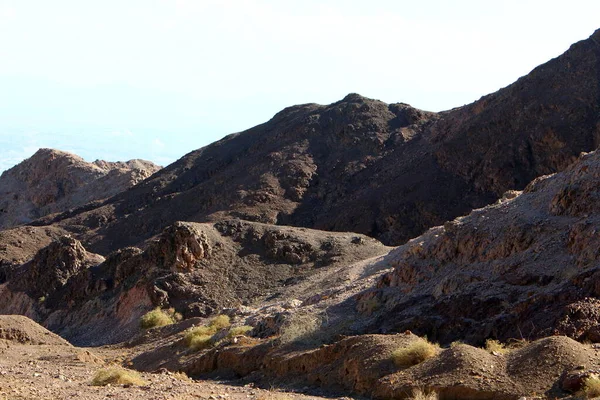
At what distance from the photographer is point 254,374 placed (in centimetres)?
1669

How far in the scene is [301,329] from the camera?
1798cm

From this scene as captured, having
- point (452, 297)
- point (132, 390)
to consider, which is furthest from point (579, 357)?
point (132, 390)

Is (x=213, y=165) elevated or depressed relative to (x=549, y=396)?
elevated

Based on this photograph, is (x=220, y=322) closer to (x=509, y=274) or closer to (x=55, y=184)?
(x=509, y=274)

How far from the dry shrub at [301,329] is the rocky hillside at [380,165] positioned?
2777 centimetres

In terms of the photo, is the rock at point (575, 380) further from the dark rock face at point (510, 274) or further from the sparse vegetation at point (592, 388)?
the dark rock face at point (510, 274)

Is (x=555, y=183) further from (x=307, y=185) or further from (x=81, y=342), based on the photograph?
(x=307, y=185)

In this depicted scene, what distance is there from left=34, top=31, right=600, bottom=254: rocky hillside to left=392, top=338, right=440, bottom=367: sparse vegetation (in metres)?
32.7

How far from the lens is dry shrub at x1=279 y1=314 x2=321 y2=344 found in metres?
17.3

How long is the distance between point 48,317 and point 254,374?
17.8m

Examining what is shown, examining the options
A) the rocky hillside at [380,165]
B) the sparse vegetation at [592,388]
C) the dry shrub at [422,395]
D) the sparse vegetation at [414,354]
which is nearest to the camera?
the sparse vegetation at [592,388]

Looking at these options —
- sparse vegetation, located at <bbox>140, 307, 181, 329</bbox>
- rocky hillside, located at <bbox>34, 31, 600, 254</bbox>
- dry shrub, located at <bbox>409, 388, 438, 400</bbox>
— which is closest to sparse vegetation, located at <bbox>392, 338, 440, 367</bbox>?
dry shrub, located at <bbox>409, 388, 438, 400</bbox>

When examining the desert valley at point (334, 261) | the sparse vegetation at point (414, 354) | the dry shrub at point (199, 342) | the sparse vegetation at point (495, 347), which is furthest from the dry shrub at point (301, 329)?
the sparse vegetation at point (495, 347)

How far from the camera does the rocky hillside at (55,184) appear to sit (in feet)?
235
